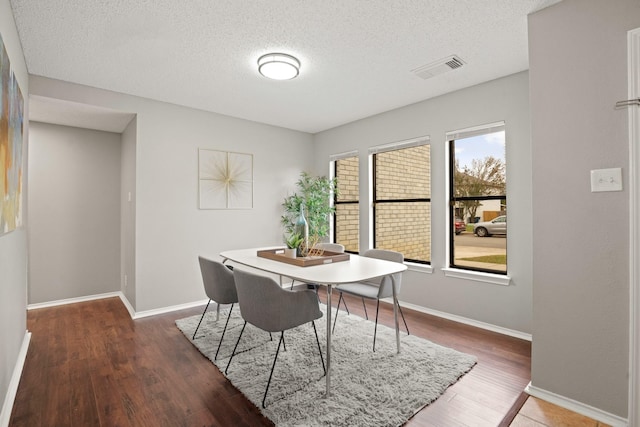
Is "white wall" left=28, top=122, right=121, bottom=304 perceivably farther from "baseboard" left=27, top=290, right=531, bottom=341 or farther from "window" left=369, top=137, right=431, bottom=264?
"window" left=369, top=137, right=431, bottom=264

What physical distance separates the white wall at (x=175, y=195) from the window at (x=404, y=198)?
5.75 ft

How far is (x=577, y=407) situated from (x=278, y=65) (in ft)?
10.7

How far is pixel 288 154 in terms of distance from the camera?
509 centimetres

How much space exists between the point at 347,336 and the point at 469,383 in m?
1.11

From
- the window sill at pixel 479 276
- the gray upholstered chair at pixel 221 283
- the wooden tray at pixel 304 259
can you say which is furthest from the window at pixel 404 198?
the gray upholstered chair at pixel 221 283

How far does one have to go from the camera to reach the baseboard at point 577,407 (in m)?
1.75

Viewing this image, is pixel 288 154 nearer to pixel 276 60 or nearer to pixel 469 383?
pixel 276 60

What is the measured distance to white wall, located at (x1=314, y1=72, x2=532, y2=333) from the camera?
2982 millimetres

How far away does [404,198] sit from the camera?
419 cm

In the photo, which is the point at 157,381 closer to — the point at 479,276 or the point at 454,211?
the point at 479,276

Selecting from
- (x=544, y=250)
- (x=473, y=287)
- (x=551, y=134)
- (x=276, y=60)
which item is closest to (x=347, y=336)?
(x=473, y=287)

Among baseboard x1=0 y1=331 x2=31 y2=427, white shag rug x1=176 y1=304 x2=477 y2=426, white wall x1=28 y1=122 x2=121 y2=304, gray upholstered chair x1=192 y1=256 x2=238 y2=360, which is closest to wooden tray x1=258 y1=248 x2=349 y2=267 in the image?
gray upholstered chair x1=192 y1=256 x2=238 y2=360

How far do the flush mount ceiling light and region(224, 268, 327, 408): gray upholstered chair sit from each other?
5.92 feet

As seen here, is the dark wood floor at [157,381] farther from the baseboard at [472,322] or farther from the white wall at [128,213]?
the white wall at [128,213]
